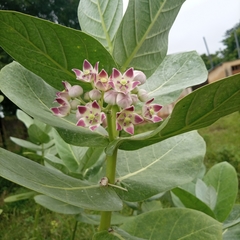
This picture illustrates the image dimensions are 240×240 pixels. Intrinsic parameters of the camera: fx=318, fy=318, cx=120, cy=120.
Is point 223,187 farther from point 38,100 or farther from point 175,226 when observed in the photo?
point 38,100

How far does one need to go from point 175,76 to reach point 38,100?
271 millimetres

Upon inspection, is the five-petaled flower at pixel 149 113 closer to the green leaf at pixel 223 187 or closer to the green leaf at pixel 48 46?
the green leaf at pixel 48 46

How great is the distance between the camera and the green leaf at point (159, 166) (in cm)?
55

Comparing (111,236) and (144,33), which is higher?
(144,33)

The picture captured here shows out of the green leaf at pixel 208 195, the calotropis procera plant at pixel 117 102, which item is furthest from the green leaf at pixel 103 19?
the green leaf at pixel 208 195

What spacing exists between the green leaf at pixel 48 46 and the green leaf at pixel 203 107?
0.49ft

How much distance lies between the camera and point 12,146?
11.2 feet

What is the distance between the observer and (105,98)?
0.48 metres

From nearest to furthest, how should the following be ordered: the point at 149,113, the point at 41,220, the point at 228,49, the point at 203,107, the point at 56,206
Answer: the point at 203,107
the point at 149,113
the point at 56,206
the point at 41,220
the point at 228,49

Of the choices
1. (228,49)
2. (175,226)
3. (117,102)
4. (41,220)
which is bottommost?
(228,49)

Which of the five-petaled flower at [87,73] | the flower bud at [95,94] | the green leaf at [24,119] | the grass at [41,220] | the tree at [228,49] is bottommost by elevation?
the tree at [228,49]

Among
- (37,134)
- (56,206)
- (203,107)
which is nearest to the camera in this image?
(203,107)

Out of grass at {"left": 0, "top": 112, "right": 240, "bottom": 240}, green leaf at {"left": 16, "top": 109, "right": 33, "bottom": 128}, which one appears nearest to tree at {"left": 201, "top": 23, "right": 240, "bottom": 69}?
grass at {"left": 0, "top": 112, "right": 240, "bottom": 240}

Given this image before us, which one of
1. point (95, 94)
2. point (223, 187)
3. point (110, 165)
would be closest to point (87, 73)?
point (95, 94)
